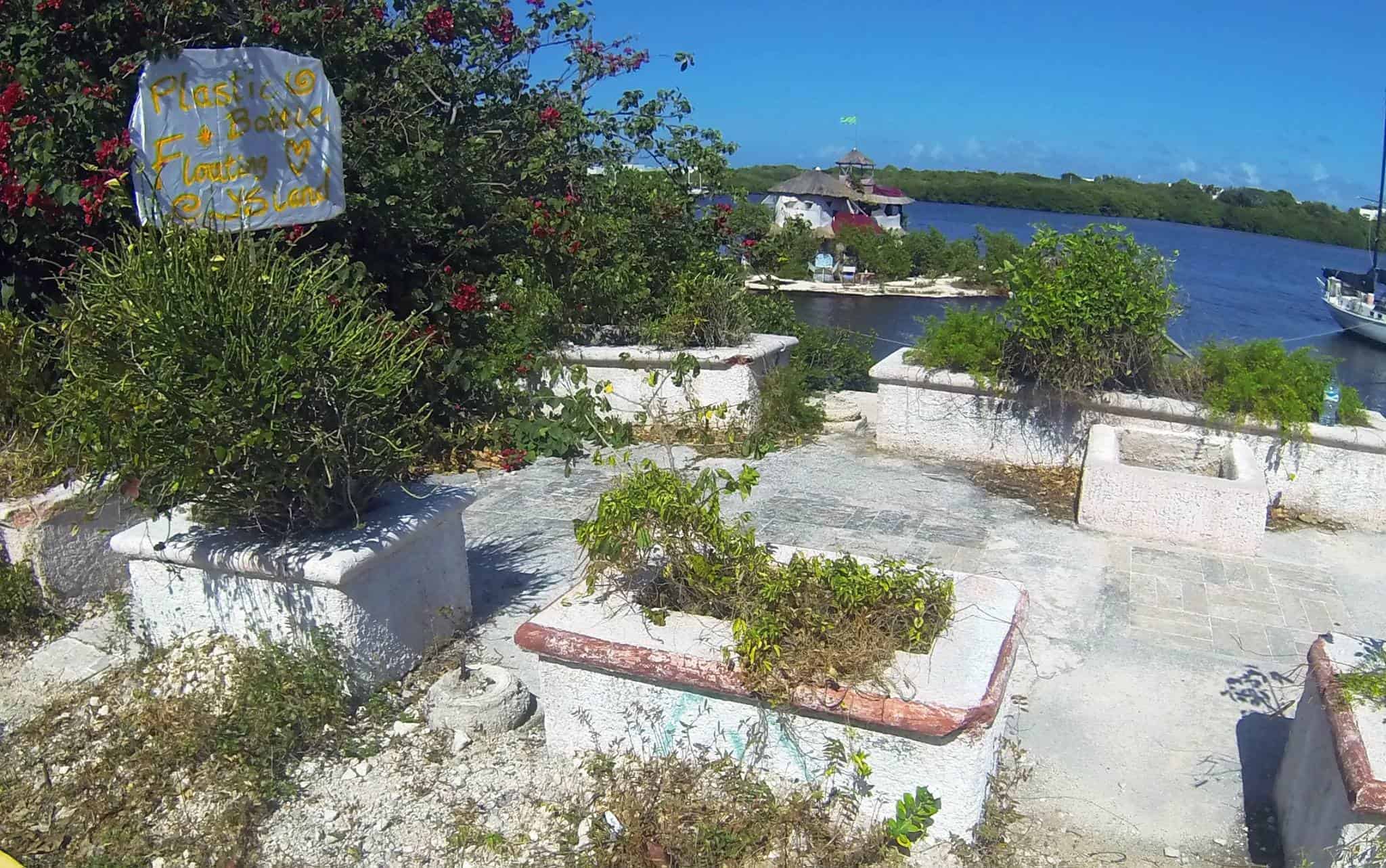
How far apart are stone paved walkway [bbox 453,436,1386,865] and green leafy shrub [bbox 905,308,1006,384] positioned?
2.28ft

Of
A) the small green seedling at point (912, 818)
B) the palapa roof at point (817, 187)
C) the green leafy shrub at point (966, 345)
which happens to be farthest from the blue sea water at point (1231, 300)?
the palapa roof at point (817, 187)

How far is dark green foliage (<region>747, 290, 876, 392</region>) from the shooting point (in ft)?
27.2

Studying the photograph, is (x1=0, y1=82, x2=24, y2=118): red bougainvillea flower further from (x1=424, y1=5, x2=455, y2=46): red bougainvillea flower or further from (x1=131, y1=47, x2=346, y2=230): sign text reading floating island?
(x1=424, y1=5, x2=455, y2=46): red bougainvillea flower

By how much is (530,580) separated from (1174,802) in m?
2.85

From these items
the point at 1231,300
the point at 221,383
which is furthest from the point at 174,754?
the point at 1231,300

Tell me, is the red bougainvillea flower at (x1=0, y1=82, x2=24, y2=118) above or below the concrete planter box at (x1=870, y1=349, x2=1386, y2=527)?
above

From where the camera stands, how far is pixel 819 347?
392 inches

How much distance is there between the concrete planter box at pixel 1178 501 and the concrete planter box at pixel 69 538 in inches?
188

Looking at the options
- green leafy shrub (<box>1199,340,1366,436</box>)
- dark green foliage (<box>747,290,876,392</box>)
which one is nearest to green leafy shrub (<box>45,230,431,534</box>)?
green leafy shrub (<box>1199,340,1366,436</box>)

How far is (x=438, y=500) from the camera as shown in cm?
379

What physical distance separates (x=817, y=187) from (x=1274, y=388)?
63.8 meters

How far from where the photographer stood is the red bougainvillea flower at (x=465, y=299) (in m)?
6.68

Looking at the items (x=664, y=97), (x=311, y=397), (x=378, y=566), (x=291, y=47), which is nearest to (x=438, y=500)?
(x=378, y=566)

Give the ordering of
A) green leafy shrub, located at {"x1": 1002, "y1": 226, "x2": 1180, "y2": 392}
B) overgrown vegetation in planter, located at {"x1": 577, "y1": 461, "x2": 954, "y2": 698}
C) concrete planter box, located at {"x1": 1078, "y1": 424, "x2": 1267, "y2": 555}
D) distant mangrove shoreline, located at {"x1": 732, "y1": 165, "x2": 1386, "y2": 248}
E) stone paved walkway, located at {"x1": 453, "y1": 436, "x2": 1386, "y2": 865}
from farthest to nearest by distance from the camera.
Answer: distant mangrove shoreline, located at {"x1": 732, "y1": 165, "x2": 1386, "y2": 248}
green leafy shrub, located at {"x1": 1002, "y1": 226, "x2": 1180, "y2": 392}
concrete planter box, located at {"x1": 1078, "y1": 424, "x2": 1267, "y2": 555}
stone paved walkway, located at {"x1": 453, "y1": 436, "x2": 1386, "y2": 865}
overgrown vegetation in planter, located at {"x1": 577, "y1": 461, "x2": 954, "y2": 698}
